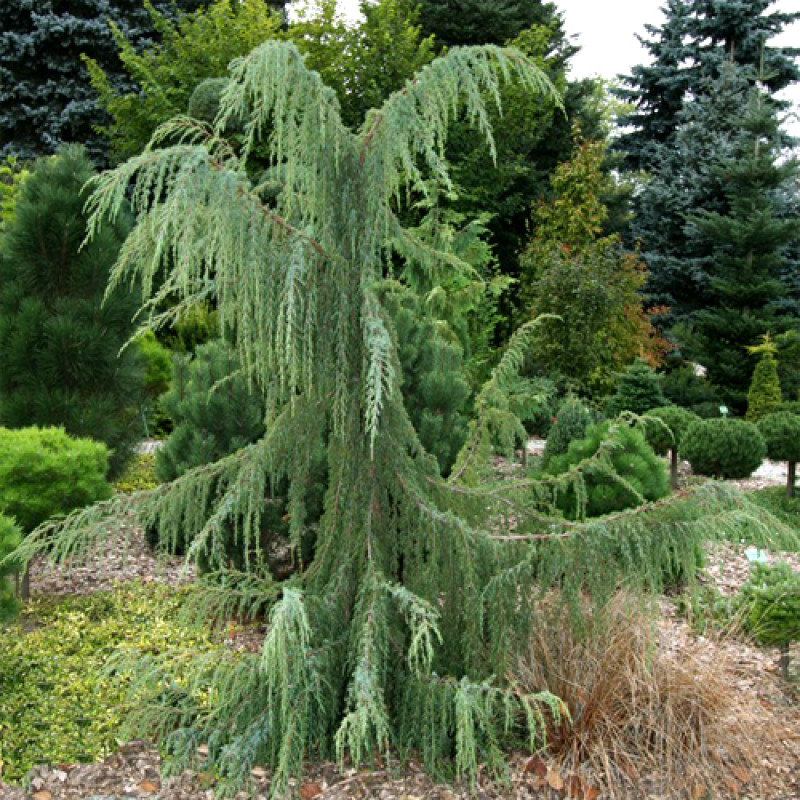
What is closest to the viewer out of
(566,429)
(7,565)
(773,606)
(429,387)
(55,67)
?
(7,565)

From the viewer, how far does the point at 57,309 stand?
250 inches

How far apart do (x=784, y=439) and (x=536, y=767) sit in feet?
21.5

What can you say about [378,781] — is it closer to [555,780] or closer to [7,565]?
[555,780]

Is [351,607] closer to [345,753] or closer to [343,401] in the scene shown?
[345,753]

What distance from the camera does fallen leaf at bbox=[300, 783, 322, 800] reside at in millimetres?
3150

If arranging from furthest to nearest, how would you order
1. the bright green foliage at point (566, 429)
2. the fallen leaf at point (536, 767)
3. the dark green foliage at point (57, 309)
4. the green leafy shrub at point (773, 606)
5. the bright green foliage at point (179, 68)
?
the bright green foliage at point (179, 68)
the bright green foliage at point (566, 429)
the dark green foliage at point (57, 309)
the green leafy shrub at point (773, 606)
the fallen leaf at point (536, 767)

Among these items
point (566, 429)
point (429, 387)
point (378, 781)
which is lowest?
point (378, 781)

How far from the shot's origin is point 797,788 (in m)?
3.46

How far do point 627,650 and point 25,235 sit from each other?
17.1 ft

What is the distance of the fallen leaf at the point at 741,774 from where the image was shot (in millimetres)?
3389

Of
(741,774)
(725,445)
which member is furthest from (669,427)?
(741,774)

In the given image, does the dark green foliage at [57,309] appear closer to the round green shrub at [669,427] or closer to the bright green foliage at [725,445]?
the round green shrub at [669,427]

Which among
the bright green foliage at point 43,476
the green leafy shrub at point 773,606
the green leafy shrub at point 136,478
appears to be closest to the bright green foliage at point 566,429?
the green leafy shrub at point 773,606

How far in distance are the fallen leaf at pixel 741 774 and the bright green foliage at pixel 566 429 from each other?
4362 millimetres
